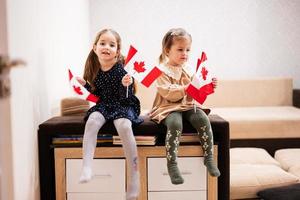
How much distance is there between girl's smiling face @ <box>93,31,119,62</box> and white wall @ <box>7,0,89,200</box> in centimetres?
33

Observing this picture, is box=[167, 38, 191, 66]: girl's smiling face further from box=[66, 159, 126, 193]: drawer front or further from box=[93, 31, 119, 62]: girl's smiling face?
box=[66, 159, 126, 193]: drawer front

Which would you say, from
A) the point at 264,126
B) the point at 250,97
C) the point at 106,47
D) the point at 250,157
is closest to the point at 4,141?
the point at 106,47

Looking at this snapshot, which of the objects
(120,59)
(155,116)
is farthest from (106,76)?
(155,116)

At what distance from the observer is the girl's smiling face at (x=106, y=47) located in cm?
229

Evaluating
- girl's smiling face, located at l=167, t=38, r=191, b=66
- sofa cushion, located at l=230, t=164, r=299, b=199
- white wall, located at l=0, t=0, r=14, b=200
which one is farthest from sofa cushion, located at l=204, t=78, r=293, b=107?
white wall, located at l=0, t=0, r=14, b=200

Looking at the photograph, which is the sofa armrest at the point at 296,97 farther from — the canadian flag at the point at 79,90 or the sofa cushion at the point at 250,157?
the canadian flag at the point at 79,90

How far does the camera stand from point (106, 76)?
91.5 inches

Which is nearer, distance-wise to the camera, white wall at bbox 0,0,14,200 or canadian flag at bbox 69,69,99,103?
white wall at bbox 0,0,14,200

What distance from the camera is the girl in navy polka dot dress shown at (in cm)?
213

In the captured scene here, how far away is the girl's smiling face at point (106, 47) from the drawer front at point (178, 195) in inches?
29.7

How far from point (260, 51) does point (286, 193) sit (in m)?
2.41

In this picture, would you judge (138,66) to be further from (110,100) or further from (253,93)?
(253,93)

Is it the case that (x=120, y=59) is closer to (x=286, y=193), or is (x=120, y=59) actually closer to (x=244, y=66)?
(x=286, y=193)

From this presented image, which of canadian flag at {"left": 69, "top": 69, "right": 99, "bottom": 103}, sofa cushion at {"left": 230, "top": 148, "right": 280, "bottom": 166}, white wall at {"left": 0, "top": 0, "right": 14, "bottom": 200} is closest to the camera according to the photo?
white wall at {"left": 0, "top": 0, "right": 14, "bottom": 200}
